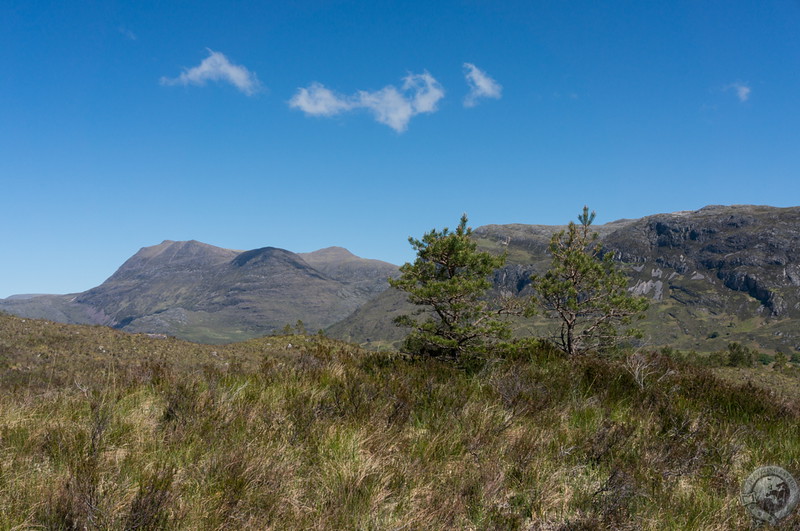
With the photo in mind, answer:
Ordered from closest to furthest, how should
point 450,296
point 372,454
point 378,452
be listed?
1. point 372,454
2. point 378,452
3. point 450,296

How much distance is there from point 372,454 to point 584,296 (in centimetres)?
1731

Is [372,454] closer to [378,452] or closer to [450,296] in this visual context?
[378,452]

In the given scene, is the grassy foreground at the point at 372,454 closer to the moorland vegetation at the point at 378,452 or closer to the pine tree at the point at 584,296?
the moorland vegetation at the point at 378,452

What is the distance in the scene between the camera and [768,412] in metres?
6.61

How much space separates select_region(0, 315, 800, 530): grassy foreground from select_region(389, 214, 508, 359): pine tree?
20.3 feet

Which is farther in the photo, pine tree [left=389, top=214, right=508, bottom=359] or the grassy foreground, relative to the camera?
pine tree [left=389, top=214, right=508, bottom=359]

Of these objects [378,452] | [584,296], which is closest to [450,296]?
[584,296]

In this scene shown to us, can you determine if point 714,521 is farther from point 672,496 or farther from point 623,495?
point 623,495

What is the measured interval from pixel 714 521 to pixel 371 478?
8.12 feet

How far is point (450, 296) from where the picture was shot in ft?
44.4

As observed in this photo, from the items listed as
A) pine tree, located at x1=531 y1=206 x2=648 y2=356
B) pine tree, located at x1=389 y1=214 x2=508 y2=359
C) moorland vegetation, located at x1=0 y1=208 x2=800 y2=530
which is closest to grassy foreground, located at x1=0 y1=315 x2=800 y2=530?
moorland vegetation, located at x1=0 y1=208 x2=800 y2=530

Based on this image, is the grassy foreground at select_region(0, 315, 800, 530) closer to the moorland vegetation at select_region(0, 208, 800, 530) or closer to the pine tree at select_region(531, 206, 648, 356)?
the moorland vegetation at select_region(0, 208, 800, 530)

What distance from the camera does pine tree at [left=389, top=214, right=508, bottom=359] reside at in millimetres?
13055

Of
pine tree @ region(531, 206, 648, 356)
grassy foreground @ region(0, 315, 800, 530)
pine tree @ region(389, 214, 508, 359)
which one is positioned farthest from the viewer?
pine tree @ region(531, 206, 648, 356)
